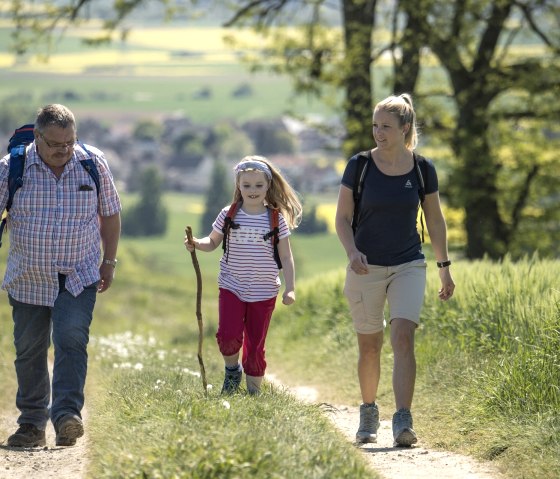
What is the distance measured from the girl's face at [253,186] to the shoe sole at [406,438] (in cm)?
174

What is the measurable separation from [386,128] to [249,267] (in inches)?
49.0

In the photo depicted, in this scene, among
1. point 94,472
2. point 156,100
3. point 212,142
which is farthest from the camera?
point 156,100

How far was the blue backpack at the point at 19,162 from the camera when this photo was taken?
7.43 meters

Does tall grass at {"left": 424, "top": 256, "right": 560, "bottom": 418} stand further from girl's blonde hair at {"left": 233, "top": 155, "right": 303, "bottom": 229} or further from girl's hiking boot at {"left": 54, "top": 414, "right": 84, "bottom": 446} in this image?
girl's hiking boot at {"left": 54, "top": 414, "right": 84, "bottom": 446}

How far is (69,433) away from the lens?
296 inches

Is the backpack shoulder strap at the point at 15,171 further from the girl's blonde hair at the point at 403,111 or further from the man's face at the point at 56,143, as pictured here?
the girl's blonde hair at the point at 403,111

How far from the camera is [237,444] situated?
17.6ft

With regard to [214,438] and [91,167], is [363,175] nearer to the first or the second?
[91,167]

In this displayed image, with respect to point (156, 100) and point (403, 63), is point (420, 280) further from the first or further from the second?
point (156, 100)

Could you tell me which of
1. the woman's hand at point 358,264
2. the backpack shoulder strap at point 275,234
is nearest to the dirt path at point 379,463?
the woman's hand at point 358,264

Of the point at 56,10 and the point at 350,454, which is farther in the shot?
the point at 56,10

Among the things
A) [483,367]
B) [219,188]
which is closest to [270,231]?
[483,367]

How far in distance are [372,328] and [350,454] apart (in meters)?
1.95

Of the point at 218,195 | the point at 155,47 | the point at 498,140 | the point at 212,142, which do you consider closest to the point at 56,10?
the point at 498,140
